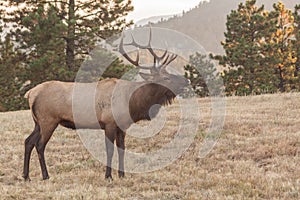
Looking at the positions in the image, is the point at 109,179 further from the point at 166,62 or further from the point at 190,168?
the point at 166,62

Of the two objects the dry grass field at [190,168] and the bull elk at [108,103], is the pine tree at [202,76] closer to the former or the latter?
the dry grass field at [190,168]

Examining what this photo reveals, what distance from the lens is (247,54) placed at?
2948 centimetres

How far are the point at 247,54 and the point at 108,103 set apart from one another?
76.7ft

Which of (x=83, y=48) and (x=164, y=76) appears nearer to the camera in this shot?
(x=164, y=76)

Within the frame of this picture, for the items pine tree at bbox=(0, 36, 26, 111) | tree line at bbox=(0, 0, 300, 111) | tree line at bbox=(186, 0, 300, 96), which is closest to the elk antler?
tree line at bbox=(0, 0, 300, 111)

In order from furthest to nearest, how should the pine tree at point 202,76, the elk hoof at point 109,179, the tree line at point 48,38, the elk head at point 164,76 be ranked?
1. the pine tree at point 202,76
2. the tree line at point 48,38
3. the elk head at point 164,76
4. the elk hoof at point 109,179

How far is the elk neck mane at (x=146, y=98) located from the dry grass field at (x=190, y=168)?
3.78 ft

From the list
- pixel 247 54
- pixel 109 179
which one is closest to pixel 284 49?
pixel 247 54

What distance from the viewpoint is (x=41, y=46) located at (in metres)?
26.9

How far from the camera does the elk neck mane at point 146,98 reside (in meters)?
7.81

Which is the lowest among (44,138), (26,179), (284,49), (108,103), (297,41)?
(26,179)

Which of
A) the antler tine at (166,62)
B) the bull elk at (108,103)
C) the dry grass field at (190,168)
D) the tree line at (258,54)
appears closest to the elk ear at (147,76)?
the bull elk at (108,103)

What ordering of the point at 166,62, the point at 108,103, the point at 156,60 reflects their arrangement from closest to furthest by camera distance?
the point at 108,103, the point at 166,62, the point at 156,60

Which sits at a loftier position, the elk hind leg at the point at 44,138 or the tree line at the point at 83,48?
the tree line at the point at 83,48
